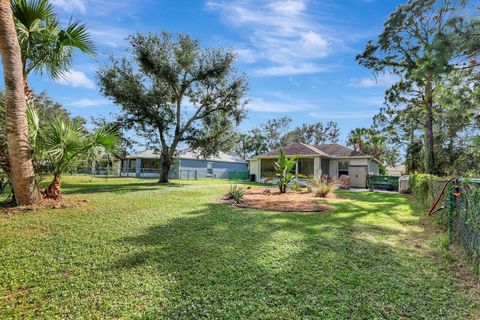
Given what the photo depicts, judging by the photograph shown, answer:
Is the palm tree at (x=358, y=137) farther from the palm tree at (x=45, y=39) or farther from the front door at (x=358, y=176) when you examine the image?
the palm tree at (x=45, y=39)

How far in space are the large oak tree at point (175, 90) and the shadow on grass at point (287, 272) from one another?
13881 millimetres

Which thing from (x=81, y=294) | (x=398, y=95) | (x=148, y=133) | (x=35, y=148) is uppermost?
(x=398, y=95)

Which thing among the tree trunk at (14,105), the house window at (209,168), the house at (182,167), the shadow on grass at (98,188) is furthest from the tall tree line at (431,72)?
the house window at (209,168)

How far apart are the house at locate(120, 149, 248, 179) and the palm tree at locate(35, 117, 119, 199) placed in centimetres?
2410

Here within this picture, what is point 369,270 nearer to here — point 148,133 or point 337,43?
point 337,43

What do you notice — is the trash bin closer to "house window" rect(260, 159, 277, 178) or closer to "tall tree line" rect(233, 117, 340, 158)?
"house window" rect(260, 159, 277, 178)

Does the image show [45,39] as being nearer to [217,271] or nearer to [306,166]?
[217,271]

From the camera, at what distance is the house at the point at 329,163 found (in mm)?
22734

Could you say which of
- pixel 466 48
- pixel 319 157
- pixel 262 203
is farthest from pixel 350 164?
pixel 466 48

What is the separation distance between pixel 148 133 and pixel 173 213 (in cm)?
1338

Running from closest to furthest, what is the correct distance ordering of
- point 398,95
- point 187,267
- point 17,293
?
point 17,293, point 187,267, point 398,95

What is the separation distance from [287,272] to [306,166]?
2193 cm

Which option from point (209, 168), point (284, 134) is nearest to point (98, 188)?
point (209, 168)

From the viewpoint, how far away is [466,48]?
598cm
